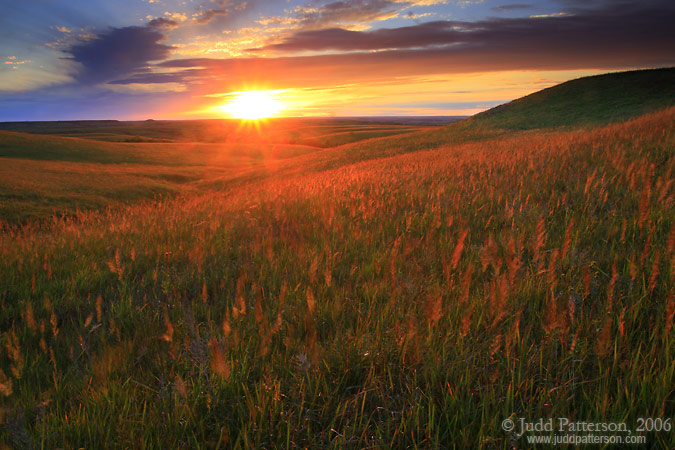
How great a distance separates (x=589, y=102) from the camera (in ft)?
121

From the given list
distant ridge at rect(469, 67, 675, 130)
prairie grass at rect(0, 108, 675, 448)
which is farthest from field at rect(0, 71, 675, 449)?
distant ridge at rect(469, 67, 675, 130)

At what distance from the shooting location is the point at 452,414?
145 centimetres

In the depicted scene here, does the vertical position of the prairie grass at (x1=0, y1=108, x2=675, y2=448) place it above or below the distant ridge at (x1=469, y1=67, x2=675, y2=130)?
below

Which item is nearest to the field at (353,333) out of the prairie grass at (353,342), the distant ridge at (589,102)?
the prairie grass at (353,342)

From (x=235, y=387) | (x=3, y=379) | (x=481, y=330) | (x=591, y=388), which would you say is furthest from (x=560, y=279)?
(x=3, y=379)

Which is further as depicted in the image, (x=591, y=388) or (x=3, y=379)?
(x=3, y=379)

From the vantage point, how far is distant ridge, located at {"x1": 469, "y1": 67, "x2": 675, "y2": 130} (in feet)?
101

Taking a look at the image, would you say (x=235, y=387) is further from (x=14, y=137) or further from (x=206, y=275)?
(x=14, y=137)

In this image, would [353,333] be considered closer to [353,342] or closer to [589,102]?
[353,342]

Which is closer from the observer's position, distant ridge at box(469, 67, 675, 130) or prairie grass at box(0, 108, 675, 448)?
prairie grass at box(0, 108, 675, 448)

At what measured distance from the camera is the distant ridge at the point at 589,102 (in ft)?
101

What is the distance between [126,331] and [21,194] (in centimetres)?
2318

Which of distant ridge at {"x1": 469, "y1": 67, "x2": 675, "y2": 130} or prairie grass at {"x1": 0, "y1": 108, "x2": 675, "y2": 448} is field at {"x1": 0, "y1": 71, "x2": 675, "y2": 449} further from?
distant ridge at {"x1": 469, "y1": 67, "x2": 675, "y2": 130}

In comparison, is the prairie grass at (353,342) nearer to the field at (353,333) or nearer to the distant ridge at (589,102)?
the field at (353,333)
